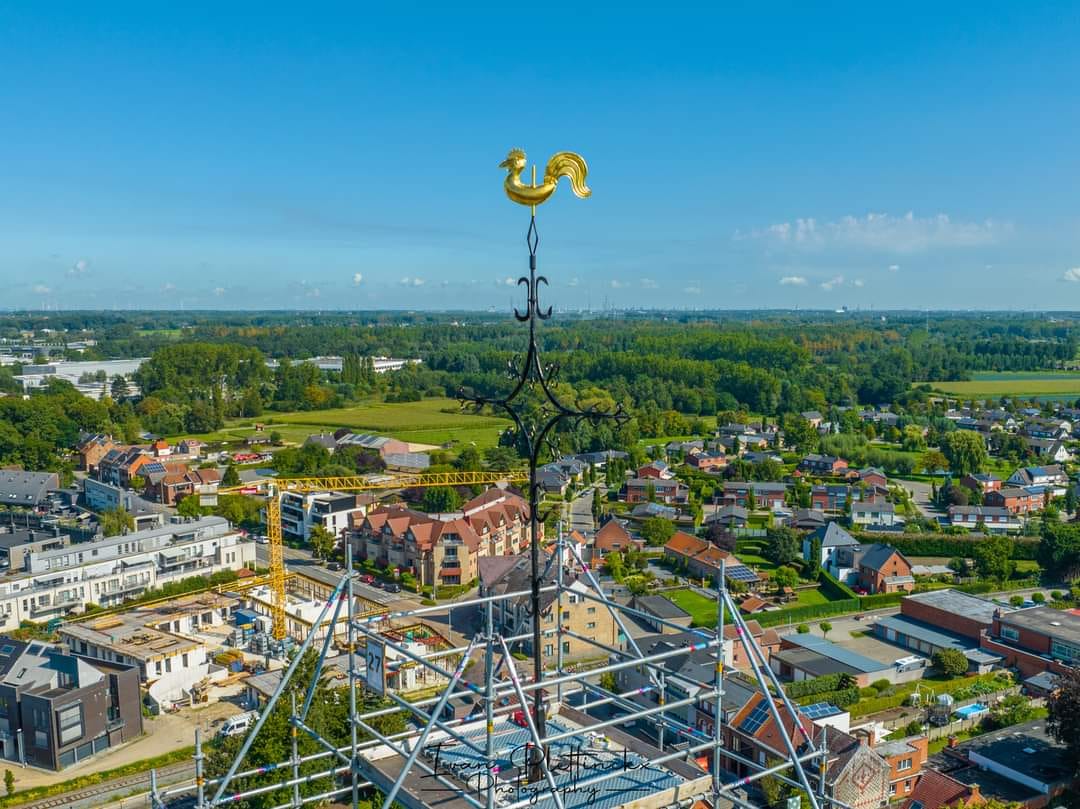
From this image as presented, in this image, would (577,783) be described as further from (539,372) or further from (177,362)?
(177,362)

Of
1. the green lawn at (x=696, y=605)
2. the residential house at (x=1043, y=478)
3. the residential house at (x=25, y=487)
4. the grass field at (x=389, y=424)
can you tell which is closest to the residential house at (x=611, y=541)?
the green lawn at (x=696, y=605)

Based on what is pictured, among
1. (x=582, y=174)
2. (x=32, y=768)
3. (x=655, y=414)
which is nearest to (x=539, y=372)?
(x=582, y=174)

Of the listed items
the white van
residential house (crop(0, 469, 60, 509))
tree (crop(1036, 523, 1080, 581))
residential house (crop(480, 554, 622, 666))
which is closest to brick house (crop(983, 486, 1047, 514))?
tree (crop(1036, 523, 1080, 581))

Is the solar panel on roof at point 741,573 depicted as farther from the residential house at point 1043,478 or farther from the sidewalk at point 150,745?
the residential house at point 1043,478

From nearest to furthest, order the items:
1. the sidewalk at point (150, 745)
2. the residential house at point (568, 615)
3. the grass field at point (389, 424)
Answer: the sidewalk at point (150, 745)
the residential house at point (568, 615)
the grass field at point (389, 424)

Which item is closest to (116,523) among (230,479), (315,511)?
(315,511)

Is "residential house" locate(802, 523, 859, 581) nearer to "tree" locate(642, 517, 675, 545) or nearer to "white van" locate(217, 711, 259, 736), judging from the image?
"tree" locate(642, 517, 675, 545)
